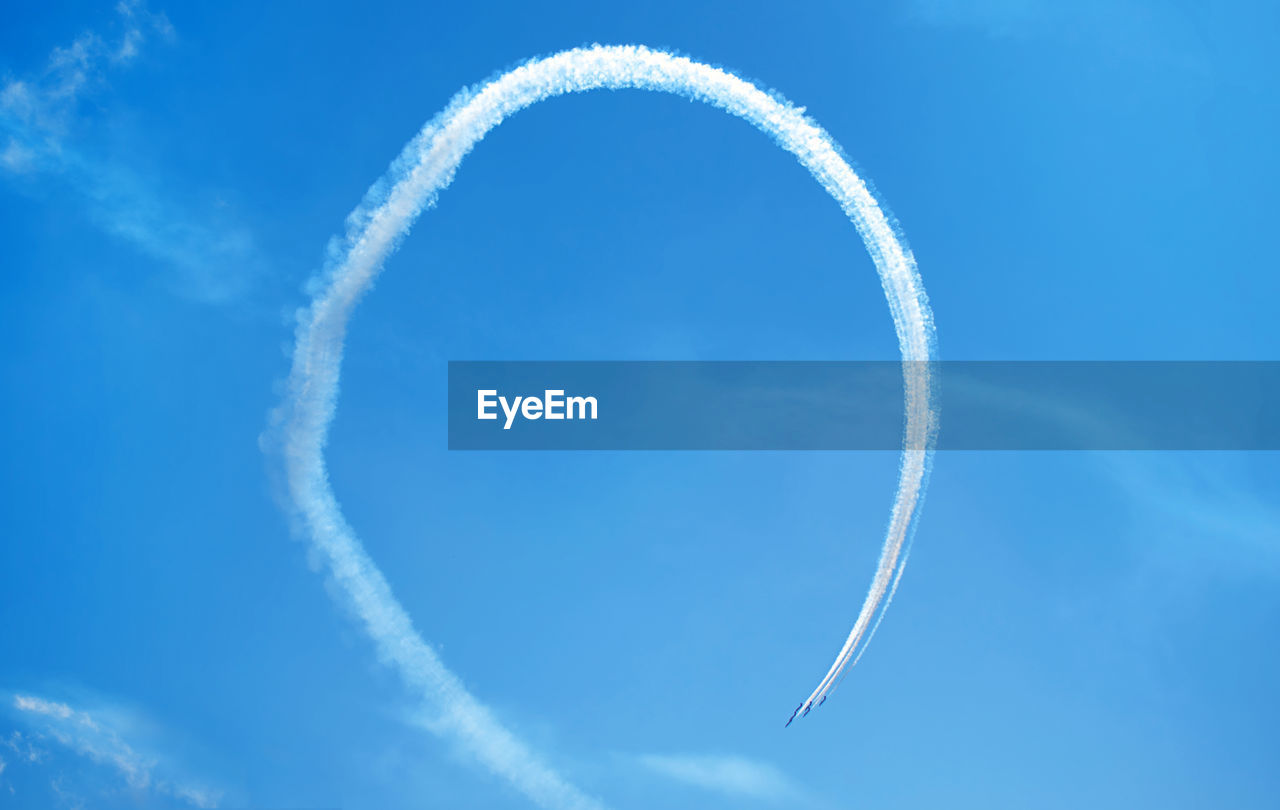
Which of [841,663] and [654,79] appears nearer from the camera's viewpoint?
[654,79]

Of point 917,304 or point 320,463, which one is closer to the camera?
point 917,304

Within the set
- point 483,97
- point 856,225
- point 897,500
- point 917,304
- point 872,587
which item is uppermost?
point 483,97

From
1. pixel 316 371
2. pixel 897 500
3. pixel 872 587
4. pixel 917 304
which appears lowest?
pixel 872 587

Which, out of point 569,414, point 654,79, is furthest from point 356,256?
point 654,79

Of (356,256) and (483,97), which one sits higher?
(483,97)

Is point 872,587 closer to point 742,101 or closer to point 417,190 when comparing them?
point 742,101

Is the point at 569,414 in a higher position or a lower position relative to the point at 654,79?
lower

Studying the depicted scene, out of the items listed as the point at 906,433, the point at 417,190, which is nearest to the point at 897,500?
the point at 906,433

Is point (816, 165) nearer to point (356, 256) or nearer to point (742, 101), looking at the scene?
point (742, 101)
